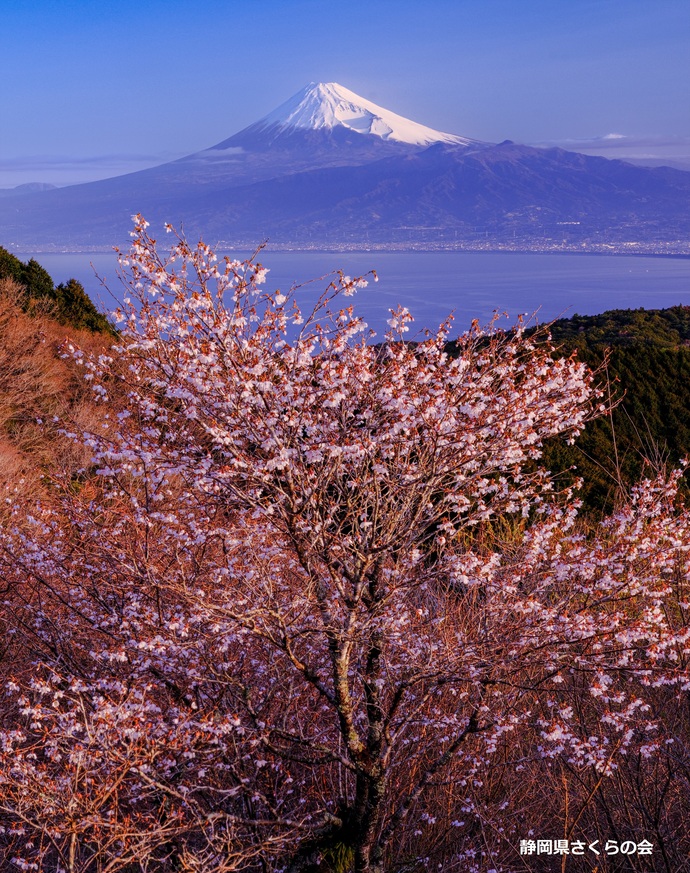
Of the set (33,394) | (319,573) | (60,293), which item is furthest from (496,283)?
(319,573)

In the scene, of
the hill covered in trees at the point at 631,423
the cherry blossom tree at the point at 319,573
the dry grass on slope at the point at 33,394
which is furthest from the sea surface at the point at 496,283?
the hill covered in trees at the point at 631,423

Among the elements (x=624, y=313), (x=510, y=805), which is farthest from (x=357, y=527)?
(x=624, y=313)

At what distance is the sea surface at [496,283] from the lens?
43594 mm

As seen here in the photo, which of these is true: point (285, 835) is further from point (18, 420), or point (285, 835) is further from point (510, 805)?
point (18, 420)

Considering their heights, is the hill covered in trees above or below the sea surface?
below

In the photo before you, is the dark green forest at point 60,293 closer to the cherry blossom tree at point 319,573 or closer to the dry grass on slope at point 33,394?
the dry grass on slope at point 33,394

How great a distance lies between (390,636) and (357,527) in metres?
0.97

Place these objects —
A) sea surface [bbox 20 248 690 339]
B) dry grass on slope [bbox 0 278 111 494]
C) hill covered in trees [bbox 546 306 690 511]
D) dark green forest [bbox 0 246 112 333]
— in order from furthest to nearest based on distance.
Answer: sea surface [bbox 20 248 690 339] → dark green forest [bbox 0 246 112 333] → dry grass on slope [bbox 0 278 111 494] → hill covered in trees [bbox 546 306 690 511]

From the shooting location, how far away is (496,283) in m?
82.1

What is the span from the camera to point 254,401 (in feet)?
16.0

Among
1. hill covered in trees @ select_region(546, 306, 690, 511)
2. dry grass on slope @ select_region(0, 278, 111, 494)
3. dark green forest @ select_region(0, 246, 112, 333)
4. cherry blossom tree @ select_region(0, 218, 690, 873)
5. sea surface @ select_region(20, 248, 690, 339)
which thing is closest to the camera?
cherry blossom tree @ select_region(0, 218, 690, 873)

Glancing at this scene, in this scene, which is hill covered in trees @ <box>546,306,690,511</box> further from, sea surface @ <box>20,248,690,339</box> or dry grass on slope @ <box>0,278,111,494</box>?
dry grass on slope @ <box>0,278,111,494</box>

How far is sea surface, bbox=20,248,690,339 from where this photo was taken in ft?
143

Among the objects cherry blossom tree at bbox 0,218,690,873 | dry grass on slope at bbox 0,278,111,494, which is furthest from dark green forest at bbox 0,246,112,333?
cherry blossom tree at bbox 0,218,690,873
